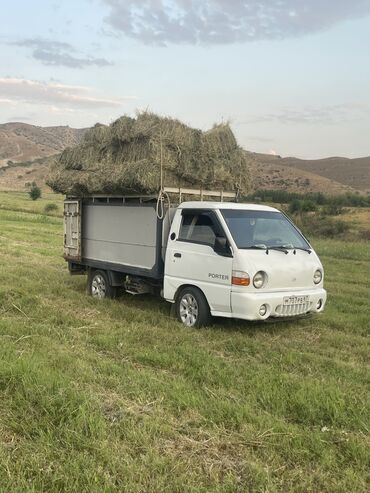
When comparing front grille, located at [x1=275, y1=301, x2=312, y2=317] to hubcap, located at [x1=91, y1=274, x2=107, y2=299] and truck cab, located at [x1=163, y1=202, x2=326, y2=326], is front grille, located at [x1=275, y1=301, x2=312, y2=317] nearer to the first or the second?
truck cab, located at [x1=163, y1=202, x2=326, y2=326]

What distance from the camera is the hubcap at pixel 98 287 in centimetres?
1050

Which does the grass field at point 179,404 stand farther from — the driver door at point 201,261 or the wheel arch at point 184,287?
the driver door at point 201,261

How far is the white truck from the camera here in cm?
759

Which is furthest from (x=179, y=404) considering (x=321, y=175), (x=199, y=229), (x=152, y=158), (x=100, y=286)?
(x=321, y=175)

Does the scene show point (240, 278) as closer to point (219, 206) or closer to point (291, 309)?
point (291, 309)

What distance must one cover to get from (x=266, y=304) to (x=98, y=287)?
14.0 feet

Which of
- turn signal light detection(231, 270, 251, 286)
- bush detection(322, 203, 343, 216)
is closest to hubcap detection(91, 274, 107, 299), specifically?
turn signal light detection(231, 270, 251, 286)

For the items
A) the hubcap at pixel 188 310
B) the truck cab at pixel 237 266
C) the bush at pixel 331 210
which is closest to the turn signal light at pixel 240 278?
the truck cab at pixel 237 266

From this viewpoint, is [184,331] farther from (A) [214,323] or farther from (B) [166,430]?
(B) [166,430]

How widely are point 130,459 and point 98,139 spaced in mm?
7575

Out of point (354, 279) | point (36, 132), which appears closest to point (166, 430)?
point (354, 279)

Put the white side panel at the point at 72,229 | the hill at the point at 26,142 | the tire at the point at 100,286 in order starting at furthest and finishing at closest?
the hill at the point at 26,142, the white side panel at the point at 72,229, the tire at the point at 100,286

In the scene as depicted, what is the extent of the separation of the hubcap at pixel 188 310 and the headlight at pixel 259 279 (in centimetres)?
107

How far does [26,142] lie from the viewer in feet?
517
